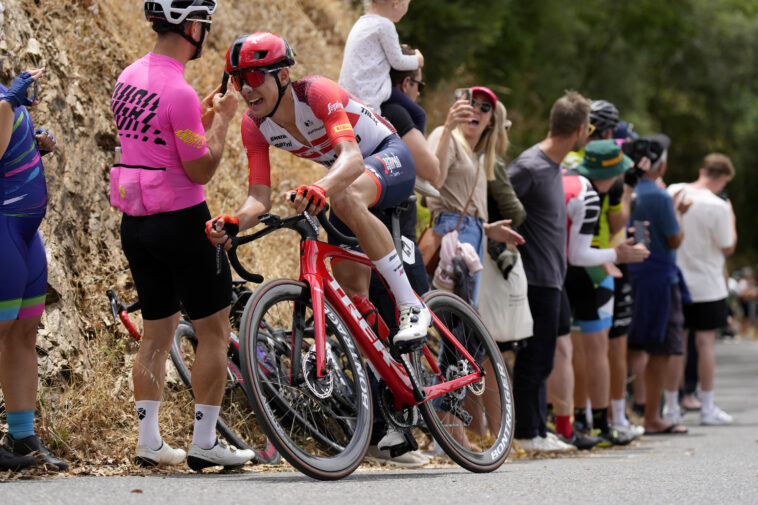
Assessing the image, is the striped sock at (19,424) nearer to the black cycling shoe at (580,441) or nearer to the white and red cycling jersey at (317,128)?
the white and red cycling jersey at (317,128)

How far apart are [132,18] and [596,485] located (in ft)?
21.4

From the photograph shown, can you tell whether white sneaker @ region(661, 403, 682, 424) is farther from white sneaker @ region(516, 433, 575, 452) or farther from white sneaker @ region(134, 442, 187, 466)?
white sneaker @ region(134, 442, 187, 466)

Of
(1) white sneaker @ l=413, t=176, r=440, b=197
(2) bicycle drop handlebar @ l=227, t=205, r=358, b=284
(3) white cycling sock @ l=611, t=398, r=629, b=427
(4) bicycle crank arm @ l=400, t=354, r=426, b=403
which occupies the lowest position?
(3) white cycling sock @ l=611, t=398, r=629, b=427

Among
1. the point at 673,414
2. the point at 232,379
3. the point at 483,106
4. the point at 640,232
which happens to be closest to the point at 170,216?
the point at 232,379

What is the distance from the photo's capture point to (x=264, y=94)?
579 cm

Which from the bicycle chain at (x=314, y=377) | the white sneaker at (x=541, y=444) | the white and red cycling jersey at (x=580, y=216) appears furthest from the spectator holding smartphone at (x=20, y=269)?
the white and red cycling jersey at (x=580, y=216)

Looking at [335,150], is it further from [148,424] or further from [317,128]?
[148,424]

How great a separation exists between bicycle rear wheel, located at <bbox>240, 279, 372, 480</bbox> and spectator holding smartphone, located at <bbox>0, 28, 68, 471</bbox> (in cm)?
115

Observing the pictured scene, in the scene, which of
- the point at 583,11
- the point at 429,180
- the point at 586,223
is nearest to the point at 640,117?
the point at 583,11

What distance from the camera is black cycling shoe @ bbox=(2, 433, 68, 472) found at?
577 centimetres

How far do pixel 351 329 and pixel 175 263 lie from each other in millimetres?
907

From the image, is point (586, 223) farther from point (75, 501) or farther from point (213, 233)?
point (75, 501)

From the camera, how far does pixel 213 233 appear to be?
5.26 meters

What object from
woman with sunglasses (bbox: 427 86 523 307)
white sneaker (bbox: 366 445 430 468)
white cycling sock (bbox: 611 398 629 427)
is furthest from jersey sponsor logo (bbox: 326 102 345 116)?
white cycling sock (bbox: 611 398 629 427)
